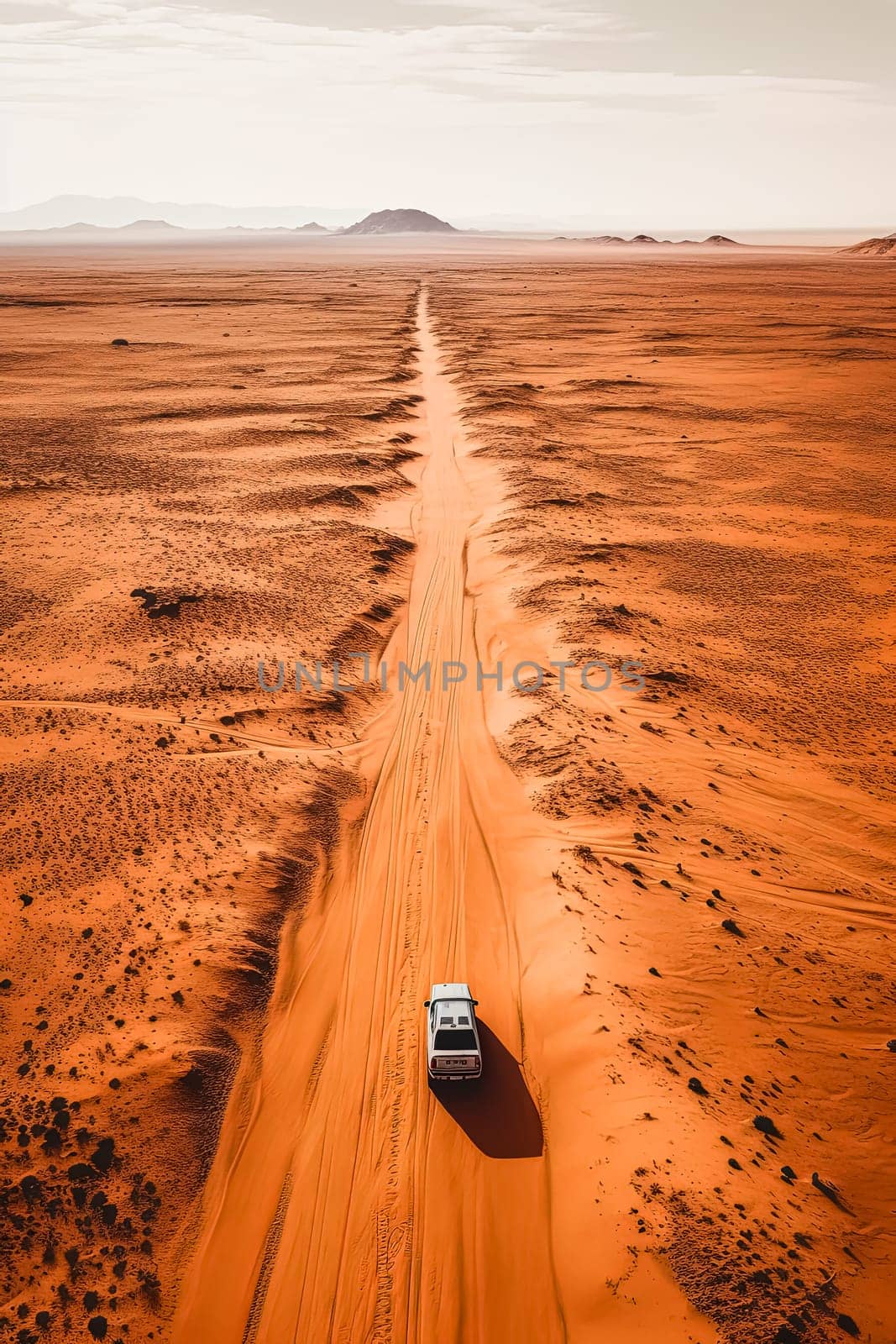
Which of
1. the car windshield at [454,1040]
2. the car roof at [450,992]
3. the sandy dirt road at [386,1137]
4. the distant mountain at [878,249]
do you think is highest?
the distant mountain at [878,249]

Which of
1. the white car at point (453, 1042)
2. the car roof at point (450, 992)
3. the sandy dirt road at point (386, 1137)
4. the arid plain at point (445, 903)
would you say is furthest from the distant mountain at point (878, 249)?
the white car at point (453, 1042)

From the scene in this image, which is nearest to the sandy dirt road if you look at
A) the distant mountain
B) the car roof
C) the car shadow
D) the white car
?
the car shadow

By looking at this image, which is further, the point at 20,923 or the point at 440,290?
the point at 440,290

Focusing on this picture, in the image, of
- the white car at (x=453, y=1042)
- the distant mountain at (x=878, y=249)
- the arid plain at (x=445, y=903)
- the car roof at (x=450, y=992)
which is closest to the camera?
the arid plain at (x=445, y=903)

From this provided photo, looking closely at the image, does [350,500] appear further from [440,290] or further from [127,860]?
[440,290]

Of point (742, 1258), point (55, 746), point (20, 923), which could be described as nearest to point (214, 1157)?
point (20, 923)

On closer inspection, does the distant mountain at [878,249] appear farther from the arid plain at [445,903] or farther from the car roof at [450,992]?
the car roof at [450,992]
